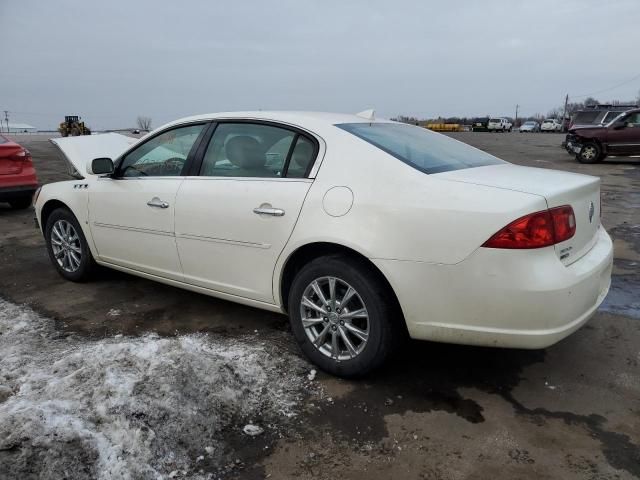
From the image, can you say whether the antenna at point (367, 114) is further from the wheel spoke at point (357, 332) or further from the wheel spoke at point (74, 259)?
the wheel spoke at point (74, 259)

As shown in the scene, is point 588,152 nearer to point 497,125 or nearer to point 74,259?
point 74,259

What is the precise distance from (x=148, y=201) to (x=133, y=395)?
5.45 ft

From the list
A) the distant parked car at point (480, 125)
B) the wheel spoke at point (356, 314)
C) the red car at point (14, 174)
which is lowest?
the distant parked car at point (480, 125)

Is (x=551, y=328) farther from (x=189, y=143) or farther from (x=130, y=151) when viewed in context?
(x=130, y=151)

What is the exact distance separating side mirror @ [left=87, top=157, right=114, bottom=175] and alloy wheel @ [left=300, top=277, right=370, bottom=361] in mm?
2094

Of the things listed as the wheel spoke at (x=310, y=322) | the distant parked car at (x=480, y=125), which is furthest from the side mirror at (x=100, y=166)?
the distant parked car at (x=480, y=125)

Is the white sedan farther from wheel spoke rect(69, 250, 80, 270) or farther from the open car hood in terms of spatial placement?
the open car hood

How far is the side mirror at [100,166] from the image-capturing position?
4.11 m

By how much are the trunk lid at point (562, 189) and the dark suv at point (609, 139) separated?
14716mm

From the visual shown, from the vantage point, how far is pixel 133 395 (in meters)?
2.68

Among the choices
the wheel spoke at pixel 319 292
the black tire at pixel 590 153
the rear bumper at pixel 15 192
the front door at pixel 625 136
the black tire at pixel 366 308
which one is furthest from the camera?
the black tire at pixel 590 153

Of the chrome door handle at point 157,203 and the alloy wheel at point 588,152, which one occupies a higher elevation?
the chrome door handle at point 157,203

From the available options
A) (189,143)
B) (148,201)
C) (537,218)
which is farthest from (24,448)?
(537,218)

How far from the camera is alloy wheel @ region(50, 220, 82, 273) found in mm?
4789
